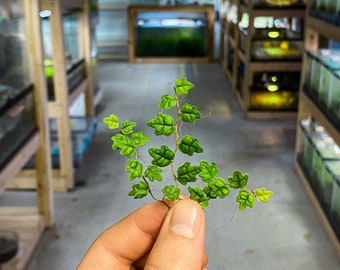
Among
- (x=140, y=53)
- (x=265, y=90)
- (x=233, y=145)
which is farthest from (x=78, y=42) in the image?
(x=140, y=53)

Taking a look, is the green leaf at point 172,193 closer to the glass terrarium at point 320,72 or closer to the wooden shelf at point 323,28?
the wooden shelf at point 323,28

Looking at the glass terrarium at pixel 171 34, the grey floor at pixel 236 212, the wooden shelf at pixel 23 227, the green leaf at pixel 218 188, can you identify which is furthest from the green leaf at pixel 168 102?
the glass terrarium at pixel 171 34

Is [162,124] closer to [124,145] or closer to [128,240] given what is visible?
[124,145]

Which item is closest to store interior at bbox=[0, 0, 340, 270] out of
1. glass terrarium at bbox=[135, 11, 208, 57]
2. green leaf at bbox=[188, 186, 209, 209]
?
green leaf at bbox=[188, 186, 209, 209]

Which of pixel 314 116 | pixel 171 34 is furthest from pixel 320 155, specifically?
pixel 171 34

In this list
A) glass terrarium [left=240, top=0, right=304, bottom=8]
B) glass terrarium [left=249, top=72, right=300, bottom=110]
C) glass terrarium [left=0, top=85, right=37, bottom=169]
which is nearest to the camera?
glass terrarium [left=0, top=85, right=37, bottom=169]

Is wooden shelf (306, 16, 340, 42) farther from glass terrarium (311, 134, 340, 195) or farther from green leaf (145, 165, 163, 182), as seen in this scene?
green leaf (145, 165, 163, 182)

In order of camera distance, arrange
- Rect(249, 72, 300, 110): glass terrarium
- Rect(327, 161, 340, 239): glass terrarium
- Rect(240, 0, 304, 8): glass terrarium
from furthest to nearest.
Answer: Rect(249, 72, 300, 110): glass terrarium
Rect(240, 0, 304, 8): glass terrarium
Rect(327, 161, 340, 239): glass terrarium
